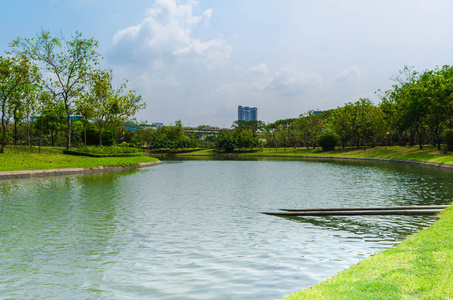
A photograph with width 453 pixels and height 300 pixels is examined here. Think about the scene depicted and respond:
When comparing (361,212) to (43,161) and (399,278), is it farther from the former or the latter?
(43,161)

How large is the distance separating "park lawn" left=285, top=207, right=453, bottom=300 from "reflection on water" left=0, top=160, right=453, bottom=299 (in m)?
1.06

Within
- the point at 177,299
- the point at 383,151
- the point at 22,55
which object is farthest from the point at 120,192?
the point at 383,151

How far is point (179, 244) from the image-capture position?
424 inches

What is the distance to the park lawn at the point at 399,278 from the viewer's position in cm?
573

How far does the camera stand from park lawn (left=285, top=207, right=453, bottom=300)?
5734mm

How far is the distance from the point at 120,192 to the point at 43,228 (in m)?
10.3

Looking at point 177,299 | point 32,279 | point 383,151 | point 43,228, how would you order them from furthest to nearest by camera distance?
point 383,151 → point 43,228 → point 32,279 → point 177,299

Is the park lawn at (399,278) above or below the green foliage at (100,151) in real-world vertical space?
below

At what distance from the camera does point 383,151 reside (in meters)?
75.6

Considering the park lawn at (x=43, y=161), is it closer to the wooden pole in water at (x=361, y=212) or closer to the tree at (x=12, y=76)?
the tree at (x=12, y=76)

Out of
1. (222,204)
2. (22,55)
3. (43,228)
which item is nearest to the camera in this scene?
(43,228)

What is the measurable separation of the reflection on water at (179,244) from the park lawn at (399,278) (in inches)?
41.7

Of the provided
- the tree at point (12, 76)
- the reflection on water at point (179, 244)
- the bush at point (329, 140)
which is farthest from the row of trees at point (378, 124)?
the tree at point (12, 76)

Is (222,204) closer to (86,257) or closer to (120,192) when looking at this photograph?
(120,192)
